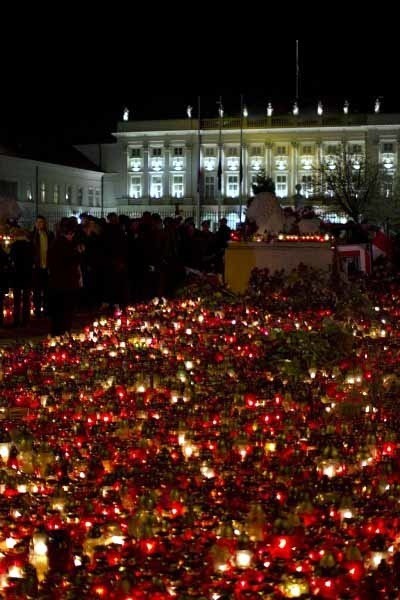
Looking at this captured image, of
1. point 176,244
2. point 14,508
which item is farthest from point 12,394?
point 176,244

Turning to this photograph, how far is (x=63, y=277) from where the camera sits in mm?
11852

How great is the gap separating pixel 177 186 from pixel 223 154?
6.21 metres

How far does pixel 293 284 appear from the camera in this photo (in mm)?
12172

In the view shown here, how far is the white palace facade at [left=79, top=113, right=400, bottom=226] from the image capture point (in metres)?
89.0

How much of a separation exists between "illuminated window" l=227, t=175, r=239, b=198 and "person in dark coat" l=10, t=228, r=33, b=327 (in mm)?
79276

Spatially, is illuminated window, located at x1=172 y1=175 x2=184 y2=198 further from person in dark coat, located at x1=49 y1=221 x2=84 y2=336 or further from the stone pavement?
person in dark coat, located at x1=49 y1=221 x2=84 y2=336

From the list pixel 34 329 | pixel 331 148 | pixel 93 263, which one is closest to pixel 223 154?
pixel 331 148

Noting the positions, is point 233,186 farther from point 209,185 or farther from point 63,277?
point 63,277

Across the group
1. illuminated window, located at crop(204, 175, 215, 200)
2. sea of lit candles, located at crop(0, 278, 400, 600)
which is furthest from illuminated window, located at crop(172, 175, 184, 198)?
sea of lit candles, located at crop(0, 278, 400, 600)

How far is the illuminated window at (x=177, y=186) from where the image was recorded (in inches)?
3789

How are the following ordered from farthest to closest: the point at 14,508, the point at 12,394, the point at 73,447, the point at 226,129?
the point at 226,129
the point at 12,394
the point at 73,447
the point at 14,508

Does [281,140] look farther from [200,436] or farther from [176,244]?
[200,436]

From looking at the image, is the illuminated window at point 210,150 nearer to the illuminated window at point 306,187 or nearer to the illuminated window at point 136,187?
the illuminated window at point 136,187

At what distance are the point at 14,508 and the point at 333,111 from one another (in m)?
90.9
